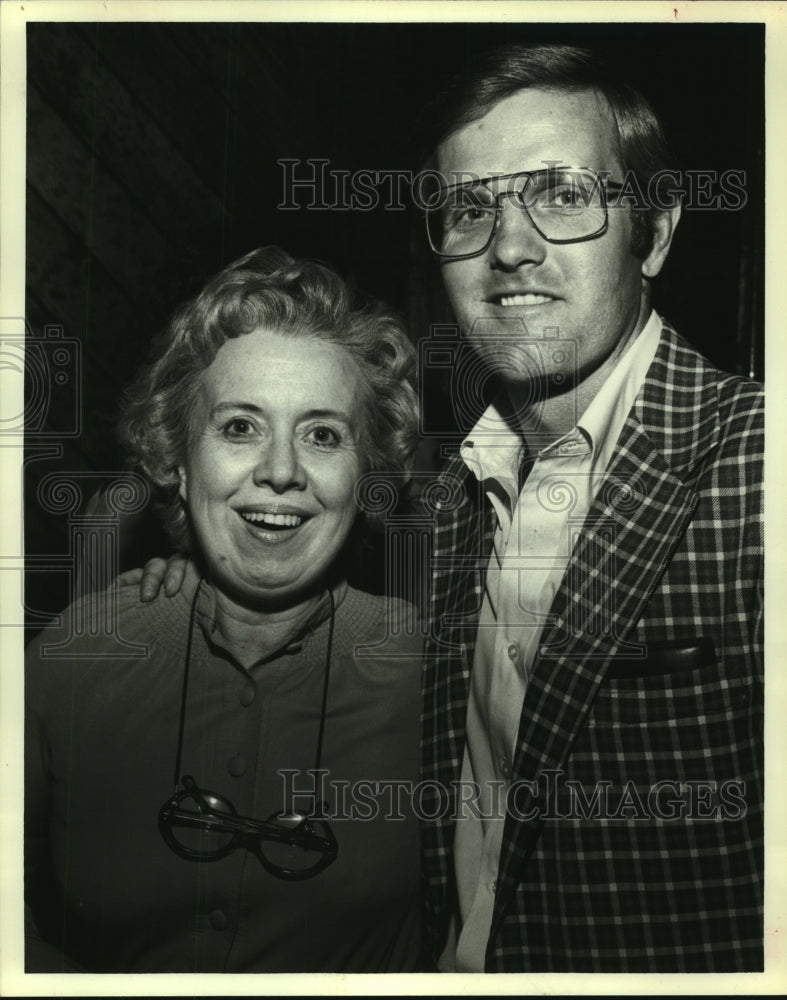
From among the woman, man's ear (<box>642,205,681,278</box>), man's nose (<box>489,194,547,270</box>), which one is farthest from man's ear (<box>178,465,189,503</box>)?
man's ear (<box>642,205,681,278</box>)

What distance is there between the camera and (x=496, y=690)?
5.88 feet

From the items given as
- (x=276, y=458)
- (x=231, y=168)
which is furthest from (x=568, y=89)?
(x=276, y=458)

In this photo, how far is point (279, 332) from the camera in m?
1.80

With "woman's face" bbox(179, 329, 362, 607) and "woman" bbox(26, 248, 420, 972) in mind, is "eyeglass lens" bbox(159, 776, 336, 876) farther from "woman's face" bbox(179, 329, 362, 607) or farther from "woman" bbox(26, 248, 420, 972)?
"woman's face" bbox(179, 329, 362, 607)

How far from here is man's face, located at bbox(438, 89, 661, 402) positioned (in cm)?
177

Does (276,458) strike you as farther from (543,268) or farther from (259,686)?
(543,268)

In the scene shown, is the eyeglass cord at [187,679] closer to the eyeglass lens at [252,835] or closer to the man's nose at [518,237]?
the eyeglass lens at [252,835]

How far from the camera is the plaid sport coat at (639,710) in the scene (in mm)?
1765

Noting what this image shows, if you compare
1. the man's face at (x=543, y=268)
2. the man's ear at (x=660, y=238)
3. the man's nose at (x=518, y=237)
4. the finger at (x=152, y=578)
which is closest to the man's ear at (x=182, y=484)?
the finger at (x=152, y=578)

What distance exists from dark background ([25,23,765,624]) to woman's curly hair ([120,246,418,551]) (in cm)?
3

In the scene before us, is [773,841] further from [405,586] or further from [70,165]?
[70,165]

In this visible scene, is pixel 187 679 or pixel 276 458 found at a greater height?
pixel 276 458

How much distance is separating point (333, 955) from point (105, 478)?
87cm

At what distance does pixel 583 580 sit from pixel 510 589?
0.12 m
